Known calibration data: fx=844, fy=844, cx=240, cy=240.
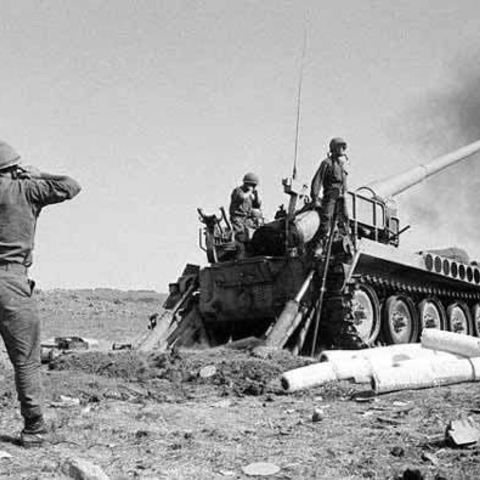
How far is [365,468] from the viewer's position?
4434 millimetres

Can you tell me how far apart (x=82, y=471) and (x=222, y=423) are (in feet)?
6.59

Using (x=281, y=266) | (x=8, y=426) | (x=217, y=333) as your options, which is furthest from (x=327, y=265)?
(x=8, y=426)

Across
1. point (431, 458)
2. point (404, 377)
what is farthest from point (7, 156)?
point (404, 377)

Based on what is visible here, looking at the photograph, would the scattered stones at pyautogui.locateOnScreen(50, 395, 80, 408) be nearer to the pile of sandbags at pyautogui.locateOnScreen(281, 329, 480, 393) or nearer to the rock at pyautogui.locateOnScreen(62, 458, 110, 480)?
the pile of sandbags at pyautogui.locateOnScreen(281, 329, 480, 393)

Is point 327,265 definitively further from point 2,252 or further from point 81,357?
point 2,252

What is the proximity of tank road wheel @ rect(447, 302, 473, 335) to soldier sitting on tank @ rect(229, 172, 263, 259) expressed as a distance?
3.82 metres

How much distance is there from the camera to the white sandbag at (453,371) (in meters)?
7.62

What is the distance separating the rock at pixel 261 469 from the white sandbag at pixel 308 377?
2.97 m

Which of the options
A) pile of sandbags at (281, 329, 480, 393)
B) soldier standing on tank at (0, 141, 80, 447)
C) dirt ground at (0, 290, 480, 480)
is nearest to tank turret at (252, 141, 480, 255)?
dirt ground at (0, 290, 480, 480)

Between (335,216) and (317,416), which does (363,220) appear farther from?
(317,416)

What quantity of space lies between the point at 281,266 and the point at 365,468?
24.7 ft

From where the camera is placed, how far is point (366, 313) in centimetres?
1223

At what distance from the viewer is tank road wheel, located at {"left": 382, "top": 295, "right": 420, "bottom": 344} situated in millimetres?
12750

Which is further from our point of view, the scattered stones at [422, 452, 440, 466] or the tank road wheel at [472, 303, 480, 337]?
the tank road wheel at [472, 303, 480, 337]
